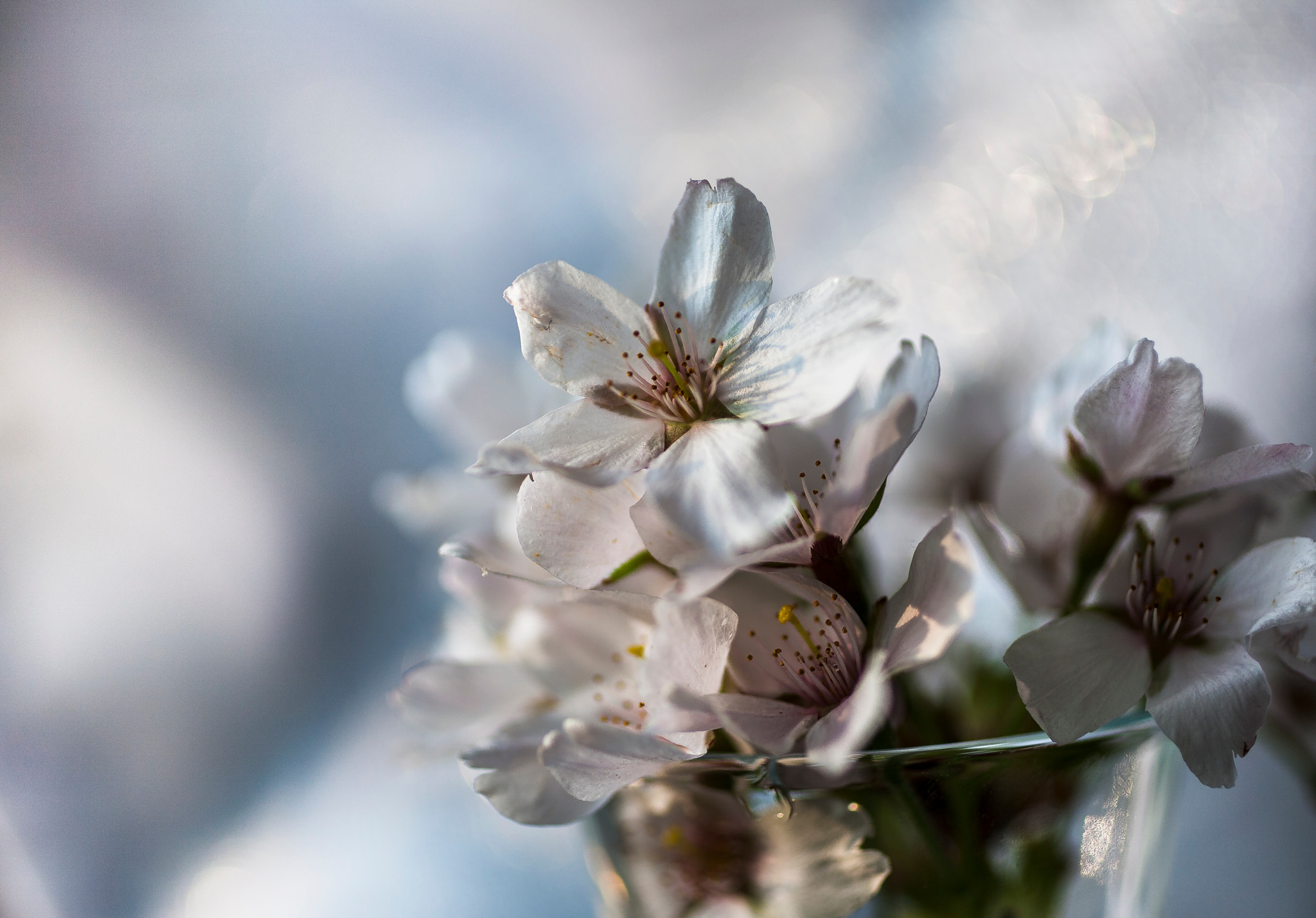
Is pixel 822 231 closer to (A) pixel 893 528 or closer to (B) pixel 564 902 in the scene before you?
(A) pixel 893 528

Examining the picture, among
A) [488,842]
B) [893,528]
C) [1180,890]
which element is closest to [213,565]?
[488,842]

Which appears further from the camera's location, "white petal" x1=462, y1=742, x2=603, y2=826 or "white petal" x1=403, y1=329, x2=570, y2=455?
"white petal" x1=403, y1=329, x2=570, y2=455

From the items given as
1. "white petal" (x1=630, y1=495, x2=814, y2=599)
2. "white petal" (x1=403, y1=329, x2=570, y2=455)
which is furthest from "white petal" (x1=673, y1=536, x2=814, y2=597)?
"white petal" (x1=403, y1=329, x2=570, y2=455)

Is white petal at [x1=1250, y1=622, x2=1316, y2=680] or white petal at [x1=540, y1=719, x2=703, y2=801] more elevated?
white petal at [x1=540, y1=719, x2=703, y2=801]

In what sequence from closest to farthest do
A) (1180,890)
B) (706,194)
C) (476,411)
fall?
(706,194) < (476,411) < (1180,890)

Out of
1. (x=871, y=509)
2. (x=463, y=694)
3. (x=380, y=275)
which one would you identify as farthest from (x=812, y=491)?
(x=380, y=275)

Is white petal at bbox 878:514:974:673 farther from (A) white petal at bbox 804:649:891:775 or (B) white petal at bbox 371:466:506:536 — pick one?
(B) white petal at bbox 371:466:506:536
